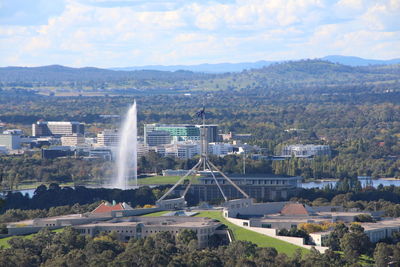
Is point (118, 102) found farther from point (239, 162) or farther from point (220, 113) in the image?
point (239, 162)

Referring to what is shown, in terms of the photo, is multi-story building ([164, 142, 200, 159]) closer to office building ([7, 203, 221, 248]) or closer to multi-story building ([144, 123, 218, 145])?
multi-story building ([144, 123, 218, 145])

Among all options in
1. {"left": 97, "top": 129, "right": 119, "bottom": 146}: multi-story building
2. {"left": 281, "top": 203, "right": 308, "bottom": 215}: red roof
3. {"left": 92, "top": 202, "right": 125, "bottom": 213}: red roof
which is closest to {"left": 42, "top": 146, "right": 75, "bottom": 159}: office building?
{"left": 97, "top": 129, "right": 119, "bottom": 146}: multi-story building

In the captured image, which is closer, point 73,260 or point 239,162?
point 73,260

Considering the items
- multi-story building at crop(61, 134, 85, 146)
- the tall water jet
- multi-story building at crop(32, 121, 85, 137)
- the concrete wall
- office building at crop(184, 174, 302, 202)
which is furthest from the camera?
multi-story building at crop(32, 121, 85, 137)

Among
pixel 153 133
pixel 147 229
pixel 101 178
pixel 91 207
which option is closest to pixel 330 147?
pixel 153 133

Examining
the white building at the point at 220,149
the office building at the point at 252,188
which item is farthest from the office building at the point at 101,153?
the office building at the point at 252,188
